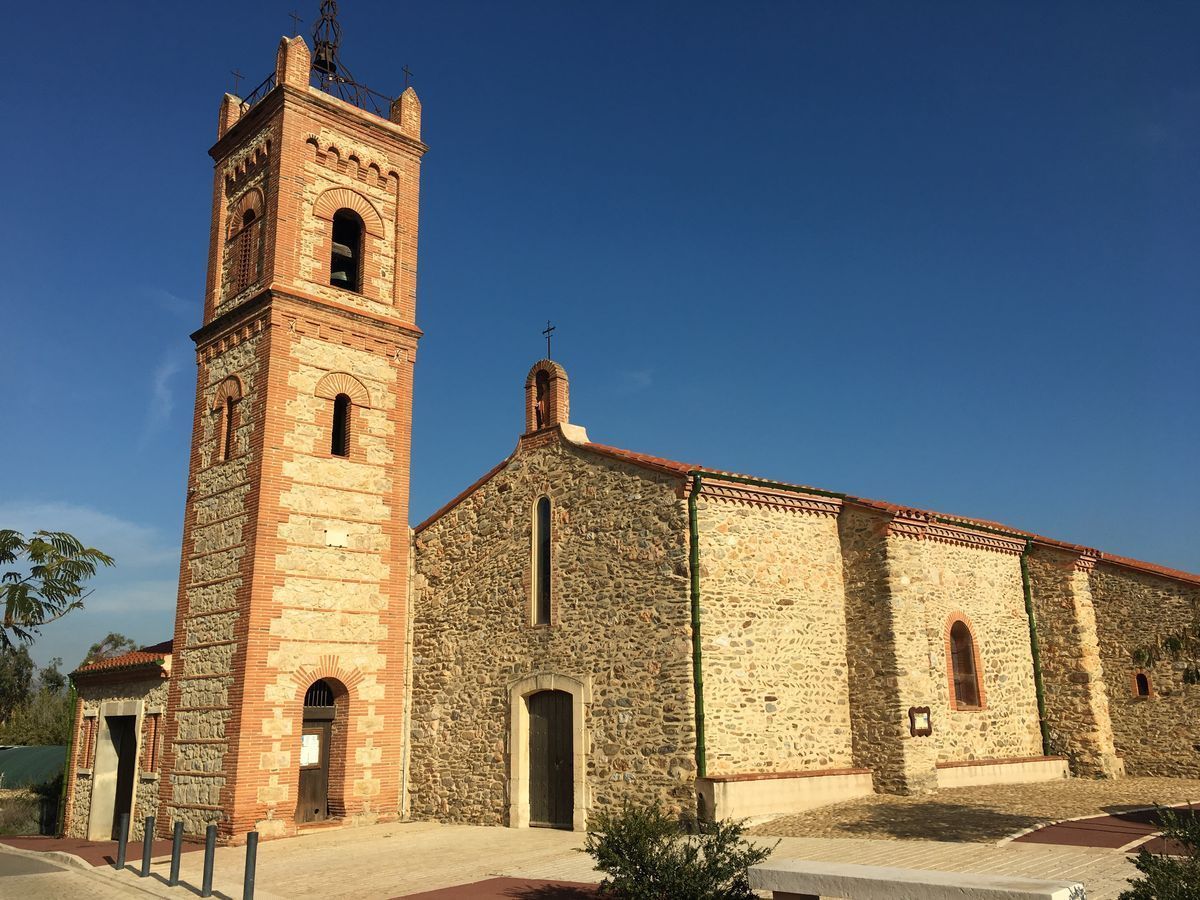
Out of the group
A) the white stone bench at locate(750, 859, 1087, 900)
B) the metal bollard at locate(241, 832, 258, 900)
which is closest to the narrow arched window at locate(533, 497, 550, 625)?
the metal bollard at locate(241, 832, 258, 900)

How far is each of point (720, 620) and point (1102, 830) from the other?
19.3 feet

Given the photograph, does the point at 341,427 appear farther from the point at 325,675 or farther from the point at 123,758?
the point at 123,758

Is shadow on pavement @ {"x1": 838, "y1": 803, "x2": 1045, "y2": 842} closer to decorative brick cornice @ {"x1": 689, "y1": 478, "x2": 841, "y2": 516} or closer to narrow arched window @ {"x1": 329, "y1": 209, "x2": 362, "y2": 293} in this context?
decorative brick cornice @ {"x1": 689, "y1": 478, "x2": 841, "y2": 516}

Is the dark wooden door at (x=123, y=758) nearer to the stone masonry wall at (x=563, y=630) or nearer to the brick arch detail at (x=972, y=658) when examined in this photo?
the stone masonry wall at (x=563, y=630)

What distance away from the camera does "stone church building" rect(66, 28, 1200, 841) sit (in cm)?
1559

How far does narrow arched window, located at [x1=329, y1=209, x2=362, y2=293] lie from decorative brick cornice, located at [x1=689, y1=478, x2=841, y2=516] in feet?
30.7

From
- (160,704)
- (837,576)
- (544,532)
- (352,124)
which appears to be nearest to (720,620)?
(837,576)

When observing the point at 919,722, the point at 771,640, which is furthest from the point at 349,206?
the point at 919,722

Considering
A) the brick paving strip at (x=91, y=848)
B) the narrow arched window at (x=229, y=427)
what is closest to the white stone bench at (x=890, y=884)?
the brick paving strip at (x=91, y=848)

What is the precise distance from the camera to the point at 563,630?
1686 cm

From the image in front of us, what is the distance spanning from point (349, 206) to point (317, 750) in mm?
11221

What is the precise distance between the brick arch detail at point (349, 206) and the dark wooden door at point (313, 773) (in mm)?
10330

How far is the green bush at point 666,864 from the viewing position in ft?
27.5

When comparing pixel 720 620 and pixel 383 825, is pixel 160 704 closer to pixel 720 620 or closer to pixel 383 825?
pixel 383 825
